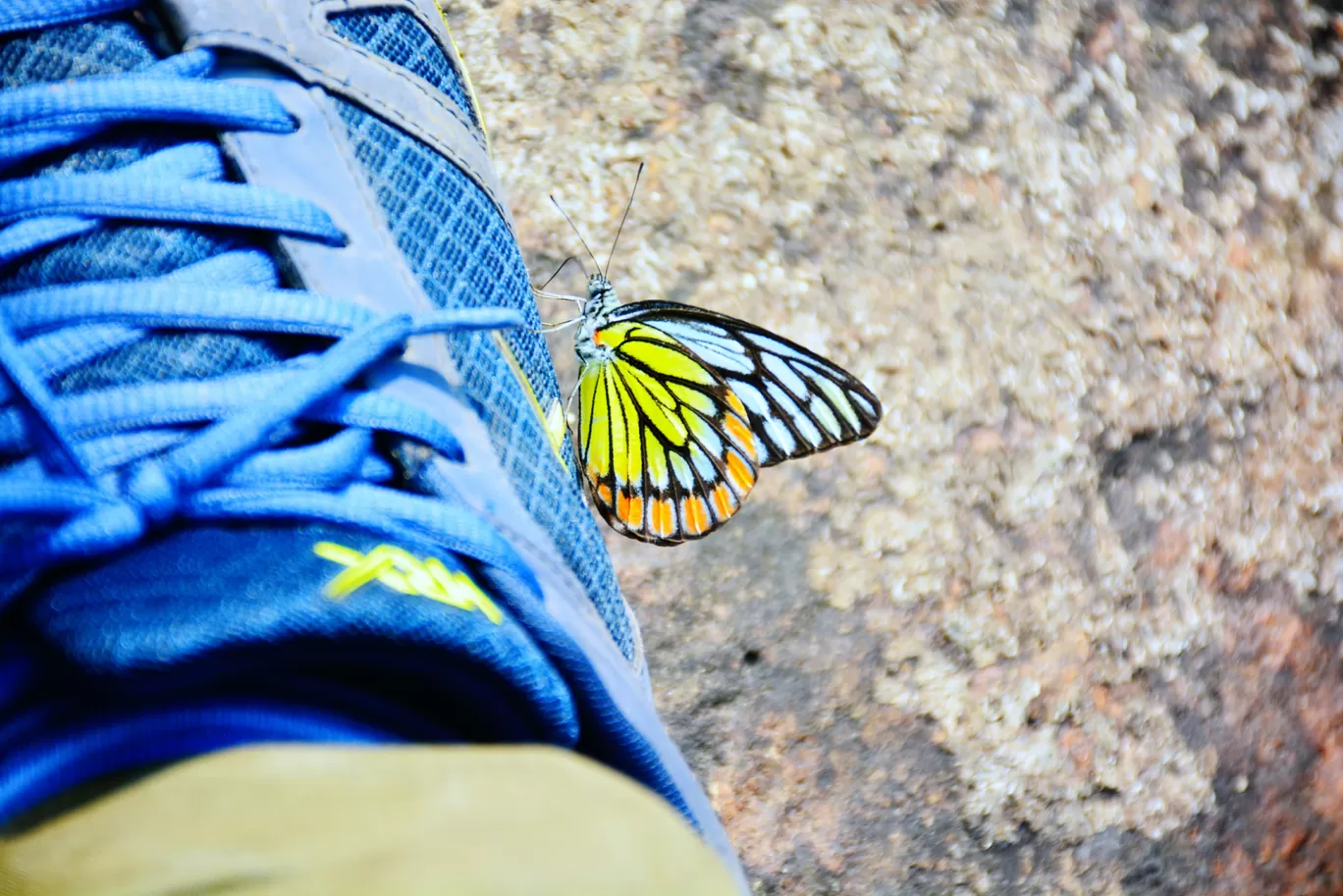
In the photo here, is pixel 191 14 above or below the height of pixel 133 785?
above

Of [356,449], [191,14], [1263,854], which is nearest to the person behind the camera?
[356,449]

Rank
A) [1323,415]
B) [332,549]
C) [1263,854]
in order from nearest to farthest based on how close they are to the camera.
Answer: [332,549] < [1263,854] < [1323,415]

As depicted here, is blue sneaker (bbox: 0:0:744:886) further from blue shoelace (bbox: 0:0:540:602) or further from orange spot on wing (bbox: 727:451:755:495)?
orange spot on wing (bbox: 727:451:755:495)

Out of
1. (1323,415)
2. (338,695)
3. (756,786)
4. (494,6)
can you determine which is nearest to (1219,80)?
(1323,415)

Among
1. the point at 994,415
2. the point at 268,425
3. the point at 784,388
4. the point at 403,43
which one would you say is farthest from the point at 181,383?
the point at 994,415

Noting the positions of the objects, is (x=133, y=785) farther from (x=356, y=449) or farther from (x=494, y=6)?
(x=494, y=6)

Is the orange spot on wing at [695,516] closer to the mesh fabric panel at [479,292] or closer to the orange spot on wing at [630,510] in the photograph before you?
the orange spot on wing at [630,510]

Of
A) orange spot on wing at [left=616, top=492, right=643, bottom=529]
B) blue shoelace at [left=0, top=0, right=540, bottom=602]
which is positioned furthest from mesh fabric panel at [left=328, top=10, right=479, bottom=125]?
orange spot on wing at [left=616, top=492, right=643, bottom=529]
